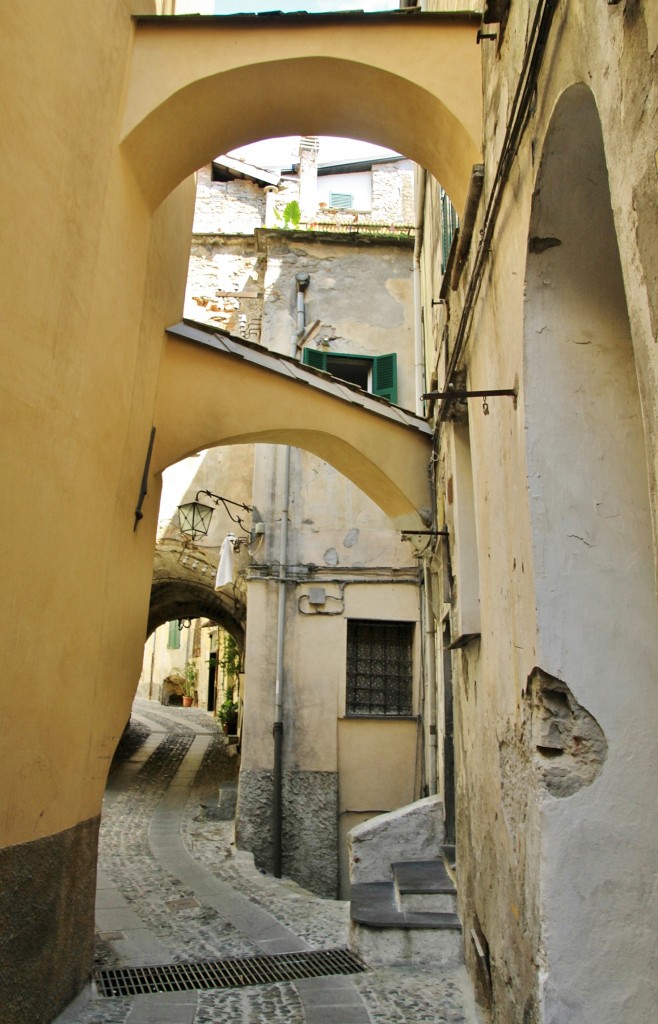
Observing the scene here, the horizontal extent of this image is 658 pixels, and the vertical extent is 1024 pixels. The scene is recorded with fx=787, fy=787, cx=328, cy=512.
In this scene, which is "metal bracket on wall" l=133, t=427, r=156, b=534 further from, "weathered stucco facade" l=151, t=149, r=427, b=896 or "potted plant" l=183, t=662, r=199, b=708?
"potted plant" l=183, t=662, r=199, b=708

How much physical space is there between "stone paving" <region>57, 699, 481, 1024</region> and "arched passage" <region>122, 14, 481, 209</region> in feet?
16.0

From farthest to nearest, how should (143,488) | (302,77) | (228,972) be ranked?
(143,488) < (302,77) < (228,972)

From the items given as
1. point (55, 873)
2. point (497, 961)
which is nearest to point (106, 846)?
point (55, 873)

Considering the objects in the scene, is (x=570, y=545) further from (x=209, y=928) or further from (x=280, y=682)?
(x=280, y=682)

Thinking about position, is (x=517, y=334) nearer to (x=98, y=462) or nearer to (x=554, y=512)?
(x=554, y=512)

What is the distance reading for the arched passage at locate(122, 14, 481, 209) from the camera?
505 cm

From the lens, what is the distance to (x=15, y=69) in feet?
12.7

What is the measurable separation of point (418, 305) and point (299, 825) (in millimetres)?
7093

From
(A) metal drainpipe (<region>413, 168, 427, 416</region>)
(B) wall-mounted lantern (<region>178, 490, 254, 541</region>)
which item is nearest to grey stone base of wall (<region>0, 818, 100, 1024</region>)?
(B) wall-mounted lantern (<region>178, 490, 254, 541</region>)

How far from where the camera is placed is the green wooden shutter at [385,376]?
36.6 feet

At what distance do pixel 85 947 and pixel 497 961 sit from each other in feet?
7.93

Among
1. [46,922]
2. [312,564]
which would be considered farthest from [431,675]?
[46,922]

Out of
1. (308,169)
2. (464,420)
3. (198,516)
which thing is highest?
(308,169)

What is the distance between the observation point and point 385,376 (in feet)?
37.1
